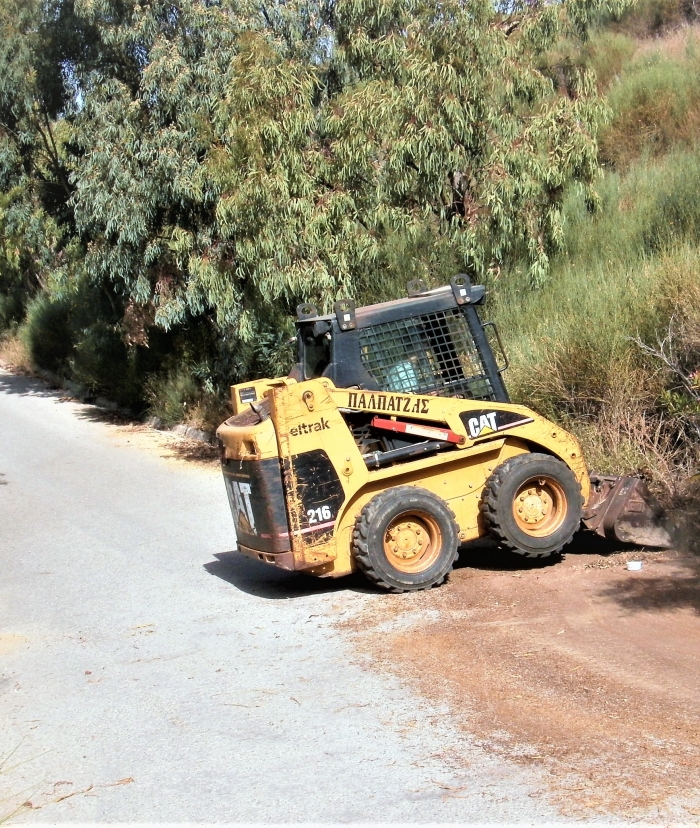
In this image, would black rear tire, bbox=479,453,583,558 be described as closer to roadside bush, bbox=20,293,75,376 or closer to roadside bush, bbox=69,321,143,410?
roadside bush, bbox=69,321,143,410

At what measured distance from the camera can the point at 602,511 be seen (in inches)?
352

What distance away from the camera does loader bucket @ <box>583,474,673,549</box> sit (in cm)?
884

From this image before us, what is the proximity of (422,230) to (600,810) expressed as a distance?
1012 centimetres

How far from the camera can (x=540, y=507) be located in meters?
8.70

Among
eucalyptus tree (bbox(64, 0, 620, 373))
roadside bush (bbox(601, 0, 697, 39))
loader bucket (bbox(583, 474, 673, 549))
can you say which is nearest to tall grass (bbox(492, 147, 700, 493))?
eucalyptus tree (bbox(64, 0, 620, 373))

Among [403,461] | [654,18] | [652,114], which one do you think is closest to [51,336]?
[652,114]

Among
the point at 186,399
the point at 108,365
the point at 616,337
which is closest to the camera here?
the point at 616,337

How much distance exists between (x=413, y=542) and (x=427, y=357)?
5.31 ft

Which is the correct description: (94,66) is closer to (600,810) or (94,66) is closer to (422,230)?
(422,230)

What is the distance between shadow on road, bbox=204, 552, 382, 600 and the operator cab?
1.75 meters

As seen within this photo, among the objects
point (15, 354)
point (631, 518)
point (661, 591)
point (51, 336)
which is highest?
point (51, 336)

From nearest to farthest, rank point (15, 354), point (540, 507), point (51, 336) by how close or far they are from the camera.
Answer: point (540, 507) < point (51, 336) < point (15, 354)

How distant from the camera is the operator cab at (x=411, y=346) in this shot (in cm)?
866

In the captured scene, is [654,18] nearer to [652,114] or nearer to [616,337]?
[652,114]
